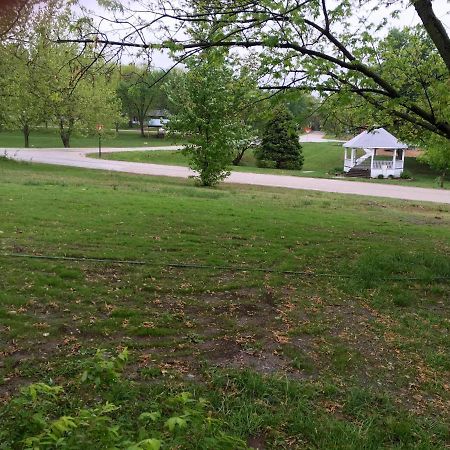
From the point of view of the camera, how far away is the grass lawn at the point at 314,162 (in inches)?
1278

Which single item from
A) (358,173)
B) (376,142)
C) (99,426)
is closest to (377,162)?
(376,142)

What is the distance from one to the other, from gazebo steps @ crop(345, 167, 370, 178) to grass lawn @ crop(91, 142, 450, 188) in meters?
1.86

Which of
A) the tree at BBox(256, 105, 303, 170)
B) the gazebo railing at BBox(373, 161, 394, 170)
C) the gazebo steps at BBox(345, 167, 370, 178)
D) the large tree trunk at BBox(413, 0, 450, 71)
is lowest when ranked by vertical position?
the gazebo steps at BBox(345, 167, 370, 178)

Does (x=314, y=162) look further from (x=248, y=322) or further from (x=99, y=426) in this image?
(x=99, y=426)

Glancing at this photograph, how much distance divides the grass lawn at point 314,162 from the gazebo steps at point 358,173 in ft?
6.09

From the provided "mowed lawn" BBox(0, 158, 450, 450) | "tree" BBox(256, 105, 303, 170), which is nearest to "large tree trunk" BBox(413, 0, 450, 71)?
"mowed lawn" BBox(0, 158, 450, 450)

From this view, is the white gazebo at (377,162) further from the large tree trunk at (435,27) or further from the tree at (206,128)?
the large tree trunk at (435,27)

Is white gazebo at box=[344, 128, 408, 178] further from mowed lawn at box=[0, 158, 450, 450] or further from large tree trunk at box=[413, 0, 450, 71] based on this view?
large tree trunk at box=[413, 0, 450, 71]

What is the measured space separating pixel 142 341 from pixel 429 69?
251 inches

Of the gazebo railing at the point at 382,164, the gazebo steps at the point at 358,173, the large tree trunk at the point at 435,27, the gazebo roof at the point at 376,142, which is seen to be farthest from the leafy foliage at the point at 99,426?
the gazebo roof at the point at 376,142

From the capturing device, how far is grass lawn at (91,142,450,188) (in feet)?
107

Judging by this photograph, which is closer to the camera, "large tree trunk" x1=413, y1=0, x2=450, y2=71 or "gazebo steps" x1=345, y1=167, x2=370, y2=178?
"large tree trunk" x1=413, y1=0, x2=450, y2=71

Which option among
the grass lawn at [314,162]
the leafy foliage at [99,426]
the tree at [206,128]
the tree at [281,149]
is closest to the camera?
the leafy foliage at [99,426]

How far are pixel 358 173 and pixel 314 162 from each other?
8.41m
